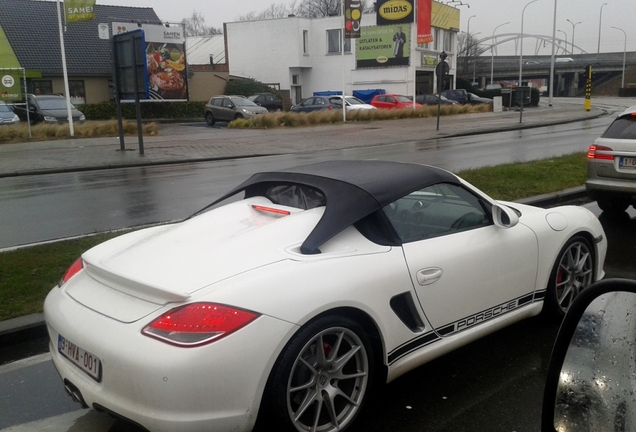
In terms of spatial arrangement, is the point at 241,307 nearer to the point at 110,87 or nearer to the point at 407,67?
the point at 110,87

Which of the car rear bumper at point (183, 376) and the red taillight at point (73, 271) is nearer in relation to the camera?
the car rear bumper at point (183, 376)

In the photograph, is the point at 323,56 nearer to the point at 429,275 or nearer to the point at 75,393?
the point at 429,275

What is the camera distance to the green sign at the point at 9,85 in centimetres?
2231

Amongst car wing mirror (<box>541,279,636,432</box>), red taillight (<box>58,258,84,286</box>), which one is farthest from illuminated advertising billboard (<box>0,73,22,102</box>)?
car wing mirror (<box>541,279,636,432</box>)

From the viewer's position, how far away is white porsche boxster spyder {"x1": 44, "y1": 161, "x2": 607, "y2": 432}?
9.06 feet

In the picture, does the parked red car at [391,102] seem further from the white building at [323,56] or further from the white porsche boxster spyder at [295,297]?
the white porsche boxster spyder at [295,297]

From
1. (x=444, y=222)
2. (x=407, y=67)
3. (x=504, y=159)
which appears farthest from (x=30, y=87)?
(x=444, y=222)

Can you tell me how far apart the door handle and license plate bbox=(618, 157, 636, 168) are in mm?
5564

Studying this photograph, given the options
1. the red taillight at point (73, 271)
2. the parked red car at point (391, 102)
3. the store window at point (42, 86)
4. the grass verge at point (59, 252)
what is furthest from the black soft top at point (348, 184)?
the store window at point (42, 86)

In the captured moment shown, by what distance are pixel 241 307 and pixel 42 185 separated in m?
11.5

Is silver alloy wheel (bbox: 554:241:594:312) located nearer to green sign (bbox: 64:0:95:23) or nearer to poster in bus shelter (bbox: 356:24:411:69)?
green sign (bbox: 64:0:95:23)

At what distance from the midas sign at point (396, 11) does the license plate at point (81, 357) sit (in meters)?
52.0

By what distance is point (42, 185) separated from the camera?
13.0m

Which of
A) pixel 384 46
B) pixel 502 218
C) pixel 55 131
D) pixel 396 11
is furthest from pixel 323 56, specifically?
pixel 502 218
